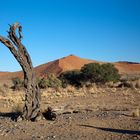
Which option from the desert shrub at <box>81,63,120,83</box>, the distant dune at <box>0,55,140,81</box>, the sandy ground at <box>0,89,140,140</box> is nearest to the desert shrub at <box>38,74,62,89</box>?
the desert shrub at <box>81,63,120,83</box>

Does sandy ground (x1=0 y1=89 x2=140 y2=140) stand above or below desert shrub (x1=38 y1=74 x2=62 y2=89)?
below

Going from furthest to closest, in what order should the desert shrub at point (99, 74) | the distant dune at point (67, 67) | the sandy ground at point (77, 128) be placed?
the distant dune at point (67, 67)
the desert shrub at point (99, 74)
the sandy ground at point (77, 128)

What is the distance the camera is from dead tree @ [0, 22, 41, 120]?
1563cm

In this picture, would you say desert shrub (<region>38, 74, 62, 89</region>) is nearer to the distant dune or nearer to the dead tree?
the dead tree

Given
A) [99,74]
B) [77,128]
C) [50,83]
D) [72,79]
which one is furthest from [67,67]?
[77,128]

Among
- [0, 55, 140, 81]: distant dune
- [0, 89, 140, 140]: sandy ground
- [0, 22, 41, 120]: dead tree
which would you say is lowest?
[0, 89, 140, 140]: sandy ground

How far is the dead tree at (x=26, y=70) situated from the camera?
51.3ft

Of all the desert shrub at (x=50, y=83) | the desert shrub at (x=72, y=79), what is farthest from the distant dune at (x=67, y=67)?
the desert shrub at (x=50, y=83)

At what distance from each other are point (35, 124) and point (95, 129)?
263 cm

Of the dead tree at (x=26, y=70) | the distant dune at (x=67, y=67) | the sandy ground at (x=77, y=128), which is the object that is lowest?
the sandy ground at (x=77, y=128)

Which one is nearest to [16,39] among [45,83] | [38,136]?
[38,136]

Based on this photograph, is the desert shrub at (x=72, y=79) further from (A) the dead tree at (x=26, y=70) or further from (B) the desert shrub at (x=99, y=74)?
(A) the dead tree at (x=26, y=70)

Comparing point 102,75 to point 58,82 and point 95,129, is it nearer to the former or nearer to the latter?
point 58,82

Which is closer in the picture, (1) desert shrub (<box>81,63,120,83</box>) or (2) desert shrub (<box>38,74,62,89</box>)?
(2) desert shrub (<box>38,74,62,89</box>)
